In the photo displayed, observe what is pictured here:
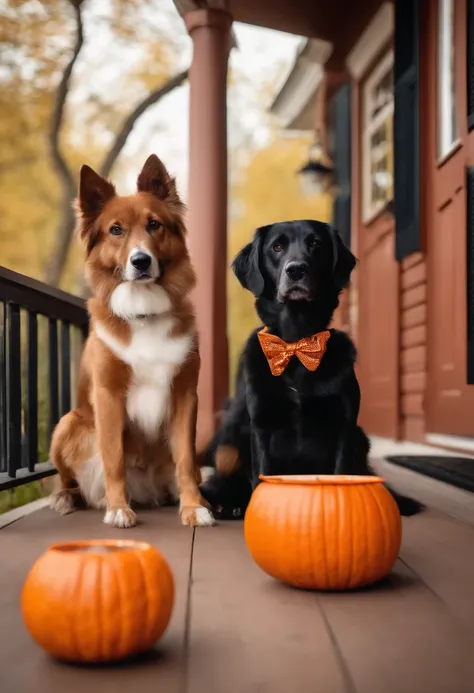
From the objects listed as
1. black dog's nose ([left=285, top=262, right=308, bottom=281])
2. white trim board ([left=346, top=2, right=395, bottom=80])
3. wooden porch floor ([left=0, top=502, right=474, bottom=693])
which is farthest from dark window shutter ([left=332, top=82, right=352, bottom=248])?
wooden porch floor ([left=0, top=502, right=474, bottom=693])

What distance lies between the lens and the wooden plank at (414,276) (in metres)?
4.71

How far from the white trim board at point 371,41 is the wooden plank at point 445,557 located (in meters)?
4.06

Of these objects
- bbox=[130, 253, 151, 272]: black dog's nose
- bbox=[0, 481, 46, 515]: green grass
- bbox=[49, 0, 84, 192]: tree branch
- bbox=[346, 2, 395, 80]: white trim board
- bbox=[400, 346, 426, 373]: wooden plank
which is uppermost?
bbox=[49, 0, 84, 192]: tree branch

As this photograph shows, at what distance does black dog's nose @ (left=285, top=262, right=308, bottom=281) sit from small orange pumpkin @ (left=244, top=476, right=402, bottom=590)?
2.81ft

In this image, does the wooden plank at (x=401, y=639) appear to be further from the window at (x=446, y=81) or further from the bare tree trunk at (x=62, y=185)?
the bare tree trunk at (x=62, y=185)

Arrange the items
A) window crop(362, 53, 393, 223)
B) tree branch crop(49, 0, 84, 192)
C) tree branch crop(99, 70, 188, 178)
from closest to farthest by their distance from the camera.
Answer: window crop(362, 53, 393, 223), tree branch crop(49, 0, 84, 192), tree branch crop(99, 70, 188, 178)

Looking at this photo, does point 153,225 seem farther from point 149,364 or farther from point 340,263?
point 340,263

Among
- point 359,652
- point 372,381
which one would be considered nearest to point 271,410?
point 359,652

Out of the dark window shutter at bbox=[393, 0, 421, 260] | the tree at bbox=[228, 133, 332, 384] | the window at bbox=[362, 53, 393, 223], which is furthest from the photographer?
the tree at bbox=[228, 133, 332, 384]

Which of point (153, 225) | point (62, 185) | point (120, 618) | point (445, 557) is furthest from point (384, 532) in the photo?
point (62, 185)

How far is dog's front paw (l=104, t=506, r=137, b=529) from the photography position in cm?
233

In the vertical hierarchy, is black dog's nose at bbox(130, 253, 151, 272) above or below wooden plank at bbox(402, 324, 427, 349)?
above

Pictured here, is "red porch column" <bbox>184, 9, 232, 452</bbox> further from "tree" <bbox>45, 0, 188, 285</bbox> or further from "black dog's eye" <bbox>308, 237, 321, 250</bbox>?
"tree" <bbox>45, 0, 188, 285</bbox>

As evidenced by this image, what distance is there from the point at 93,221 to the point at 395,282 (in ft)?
10.5
